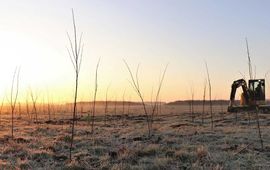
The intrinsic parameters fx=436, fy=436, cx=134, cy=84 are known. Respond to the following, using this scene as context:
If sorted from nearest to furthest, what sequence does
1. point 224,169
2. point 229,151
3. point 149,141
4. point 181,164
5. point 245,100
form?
point 224,169 → point 181,164 → point 229,151 → point 149,141 → point 245,100

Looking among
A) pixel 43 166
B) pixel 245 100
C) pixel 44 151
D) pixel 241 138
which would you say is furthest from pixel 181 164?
pixel 245 100

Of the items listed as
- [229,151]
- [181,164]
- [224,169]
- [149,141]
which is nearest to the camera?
[224,169]

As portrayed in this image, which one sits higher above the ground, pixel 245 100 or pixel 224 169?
pixel 245 100

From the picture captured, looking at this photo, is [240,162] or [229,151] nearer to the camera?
[240,162]

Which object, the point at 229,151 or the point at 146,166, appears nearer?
the point at 146,166

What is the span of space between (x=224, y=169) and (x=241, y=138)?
5.19 meters

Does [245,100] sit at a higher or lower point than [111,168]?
higher

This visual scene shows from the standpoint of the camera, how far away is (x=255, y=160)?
9.81 m

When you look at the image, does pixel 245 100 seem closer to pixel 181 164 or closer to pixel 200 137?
pixel 200 137

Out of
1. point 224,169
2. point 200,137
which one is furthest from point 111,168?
point 200,137

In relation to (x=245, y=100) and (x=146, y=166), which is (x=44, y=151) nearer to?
(x=146, y=166)

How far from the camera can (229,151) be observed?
11.1 m

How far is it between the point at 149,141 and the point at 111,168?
471 cm

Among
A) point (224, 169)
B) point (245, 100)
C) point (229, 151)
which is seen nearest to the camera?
point (224, 169)
